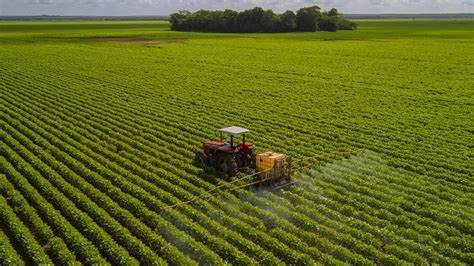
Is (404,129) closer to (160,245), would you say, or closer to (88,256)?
(160,245)

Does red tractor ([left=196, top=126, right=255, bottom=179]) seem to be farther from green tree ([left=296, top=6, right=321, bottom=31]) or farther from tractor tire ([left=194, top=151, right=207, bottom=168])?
green tree ([left=296, top=6, right=321, bottom=31])

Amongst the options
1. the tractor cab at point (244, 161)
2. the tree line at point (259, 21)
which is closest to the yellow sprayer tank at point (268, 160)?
the tractor cab at point (244, 161)

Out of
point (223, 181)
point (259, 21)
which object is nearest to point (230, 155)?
point (223, 181)

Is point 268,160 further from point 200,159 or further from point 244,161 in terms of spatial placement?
point 200,159

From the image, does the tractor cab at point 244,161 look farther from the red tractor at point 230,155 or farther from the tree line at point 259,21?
the tree line at point 259,21

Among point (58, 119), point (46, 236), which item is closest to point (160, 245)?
point (46, 236)
